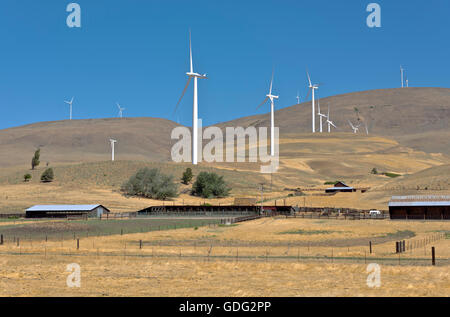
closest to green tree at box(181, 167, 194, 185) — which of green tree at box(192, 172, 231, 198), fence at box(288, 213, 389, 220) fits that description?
green tree at box(192, 172, 231, 198)

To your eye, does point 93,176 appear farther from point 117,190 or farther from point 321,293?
point 321,293

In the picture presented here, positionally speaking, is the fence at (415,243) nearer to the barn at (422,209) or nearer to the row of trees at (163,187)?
the barn at (422,209)

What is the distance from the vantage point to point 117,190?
124438mm

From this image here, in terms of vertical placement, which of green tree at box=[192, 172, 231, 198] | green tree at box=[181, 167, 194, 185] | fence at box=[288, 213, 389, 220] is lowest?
fence at box=[288, 213, 389, 220]

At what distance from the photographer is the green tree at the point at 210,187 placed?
397 ft

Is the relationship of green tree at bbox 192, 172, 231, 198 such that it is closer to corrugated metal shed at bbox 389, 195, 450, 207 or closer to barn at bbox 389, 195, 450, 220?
corrugated metal shed at bbox 389, 195, 450, 207

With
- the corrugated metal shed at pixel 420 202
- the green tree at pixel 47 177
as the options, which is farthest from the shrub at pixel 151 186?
the corrugated metal shed at pixel 420 202

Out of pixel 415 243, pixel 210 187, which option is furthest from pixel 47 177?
pixel 415 243

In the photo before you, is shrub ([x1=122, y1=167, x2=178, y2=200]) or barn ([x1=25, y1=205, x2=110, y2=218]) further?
shrub ([x1=122, y1=167, x2=178, y2=200])

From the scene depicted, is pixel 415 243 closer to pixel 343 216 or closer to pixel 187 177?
pixel 343 216

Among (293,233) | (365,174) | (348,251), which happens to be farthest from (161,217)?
(365,174)

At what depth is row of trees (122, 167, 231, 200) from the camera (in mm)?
118375

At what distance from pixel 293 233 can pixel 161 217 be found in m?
31.2
